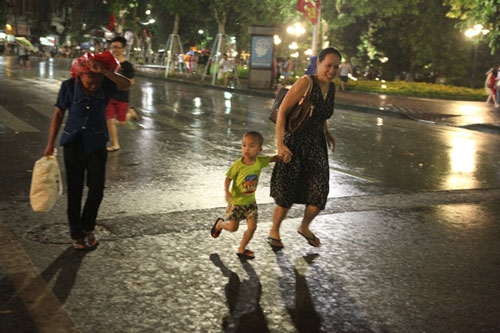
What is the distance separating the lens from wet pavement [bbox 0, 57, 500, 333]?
3.70 metres

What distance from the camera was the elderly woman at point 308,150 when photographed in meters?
4.93

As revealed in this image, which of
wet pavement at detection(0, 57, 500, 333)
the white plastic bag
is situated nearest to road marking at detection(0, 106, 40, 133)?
wet pavement at detection(0, 57, 500, 333)

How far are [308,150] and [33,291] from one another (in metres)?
2.47

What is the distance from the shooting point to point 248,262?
473 centimetres

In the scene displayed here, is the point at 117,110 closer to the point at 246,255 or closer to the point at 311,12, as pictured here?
the point at 246,255

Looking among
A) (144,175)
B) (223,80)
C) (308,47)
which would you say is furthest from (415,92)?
(144,175)

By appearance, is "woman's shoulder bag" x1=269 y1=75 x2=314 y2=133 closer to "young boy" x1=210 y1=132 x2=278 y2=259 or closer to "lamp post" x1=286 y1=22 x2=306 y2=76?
"young boy" x1=210 y1=132 x2=278 y2=259

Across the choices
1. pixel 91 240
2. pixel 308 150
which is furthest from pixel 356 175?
pixel 91 240

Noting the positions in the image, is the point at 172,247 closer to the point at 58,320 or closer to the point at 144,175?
the point at 58,320

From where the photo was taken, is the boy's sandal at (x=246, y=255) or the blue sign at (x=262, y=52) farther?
the blue sign at (x=262, y=52)

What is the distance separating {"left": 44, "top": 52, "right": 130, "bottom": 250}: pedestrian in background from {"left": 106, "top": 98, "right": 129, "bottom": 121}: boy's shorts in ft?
15.4

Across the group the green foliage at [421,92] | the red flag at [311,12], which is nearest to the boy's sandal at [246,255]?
the red flag at [311,12]

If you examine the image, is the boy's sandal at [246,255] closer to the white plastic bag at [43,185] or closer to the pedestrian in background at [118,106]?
the white plastic bag at [43,185]

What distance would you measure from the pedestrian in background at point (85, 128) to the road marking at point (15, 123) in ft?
21.7
